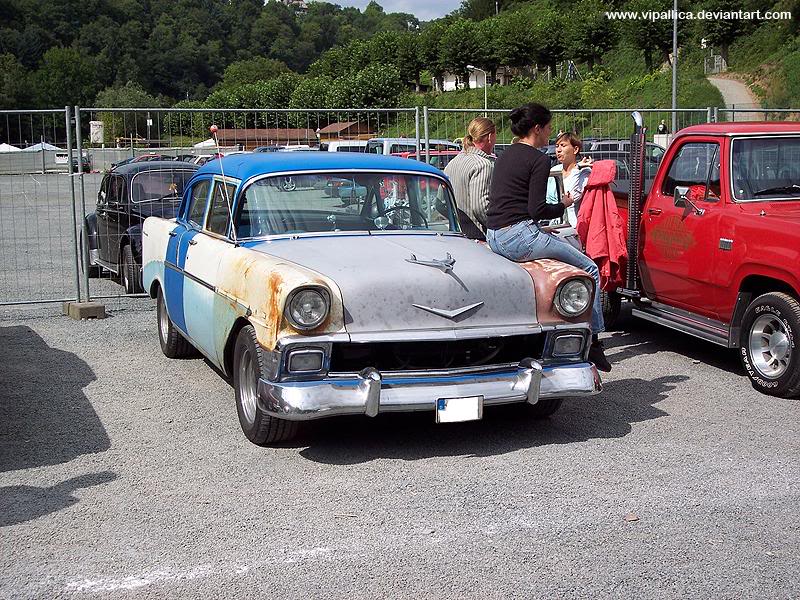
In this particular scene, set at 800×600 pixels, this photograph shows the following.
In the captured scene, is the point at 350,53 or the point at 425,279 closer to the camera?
the point at 425,279

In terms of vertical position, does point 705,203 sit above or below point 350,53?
below

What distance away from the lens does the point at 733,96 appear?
5425cm

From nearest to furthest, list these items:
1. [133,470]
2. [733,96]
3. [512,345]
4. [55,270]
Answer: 1. [133,470]
2. [512,345]
3. [55,270]
4. [733,96]

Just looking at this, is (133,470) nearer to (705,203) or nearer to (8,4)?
(705,203)

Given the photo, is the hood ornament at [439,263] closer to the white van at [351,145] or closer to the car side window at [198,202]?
the car side window at [198,202]

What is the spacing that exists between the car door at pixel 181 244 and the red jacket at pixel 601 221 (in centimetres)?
319

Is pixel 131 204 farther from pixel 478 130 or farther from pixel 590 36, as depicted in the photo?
pixel 590 36

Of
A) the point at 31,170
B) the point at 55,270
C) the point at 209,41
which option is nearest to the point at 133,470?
the point at 55,270

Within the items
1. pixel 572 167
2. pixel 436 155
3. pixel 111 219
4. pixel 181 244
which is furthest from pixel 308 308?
pixel 111 219

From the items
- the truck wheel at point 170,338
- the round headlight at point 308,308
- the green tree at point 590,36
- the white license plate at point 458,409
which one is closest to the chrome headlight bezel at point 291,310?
the round headlight at point 308,308

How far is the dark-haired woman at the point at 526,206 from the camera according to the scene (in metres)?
6.79

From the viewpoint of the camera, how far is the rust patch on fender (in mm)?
6102

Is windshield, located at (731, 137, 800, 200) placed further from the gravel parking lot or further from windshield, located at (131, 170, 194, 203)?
windshield, located at (131, 170, 194, 203)

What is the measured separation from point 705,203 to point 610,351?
1635 mm
